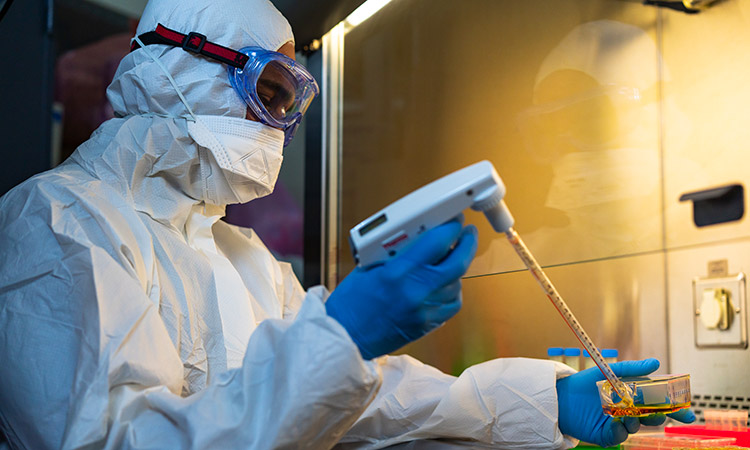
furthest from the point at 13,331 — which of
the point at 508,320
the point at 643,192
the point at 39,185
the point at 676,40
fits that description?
the point at 676,40

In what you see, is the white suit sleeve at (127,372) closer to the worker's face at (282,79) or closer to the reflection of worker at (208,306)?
the reflection of worker at (208,306)

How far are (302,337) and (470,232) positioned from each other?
0.86 ft

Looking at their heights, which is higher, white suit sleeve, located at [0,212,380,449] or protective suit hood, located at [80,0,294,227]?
protective suit hood, located at [80,0,294,227]

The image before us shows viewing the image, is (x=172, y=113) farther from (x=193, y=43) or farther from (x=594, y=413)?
(x=594, y=413)

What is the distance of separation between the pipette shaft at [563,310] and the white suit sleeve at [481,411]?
0.23 m

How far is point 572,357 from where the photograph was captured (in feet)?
5.49

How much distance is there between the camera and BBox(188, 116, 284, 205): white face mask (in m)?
1.35

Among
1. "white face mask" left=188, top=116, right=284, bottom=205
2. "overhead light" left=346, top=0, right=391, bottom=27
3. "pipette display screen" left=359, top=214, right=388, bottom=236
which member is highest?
"overhead light" left=346, top=0, right=391, bottom=27

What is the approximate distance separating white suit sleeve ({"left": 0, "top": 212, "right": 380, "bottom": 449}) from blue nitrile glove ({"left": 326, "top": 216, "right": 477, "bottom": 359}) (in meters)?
0.05

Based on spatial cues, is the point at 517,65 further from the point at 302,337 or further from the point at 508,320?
the point at 302,337

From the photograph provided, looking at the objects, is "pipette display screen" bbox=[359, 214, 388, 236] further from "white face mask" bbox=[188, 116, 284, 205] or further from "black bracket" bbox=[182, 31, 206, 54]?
"black bracket" bbox=[182, 31, 206, 54]

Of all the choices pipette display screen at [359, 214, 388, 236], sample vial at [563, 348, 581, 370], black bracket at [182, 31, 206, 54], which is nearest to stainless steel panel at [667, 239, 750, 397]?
sample vial at [563, 348, 581, 370]

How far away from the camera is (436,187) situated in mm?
858

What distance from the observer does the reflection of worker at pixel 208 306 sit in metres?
0.87
